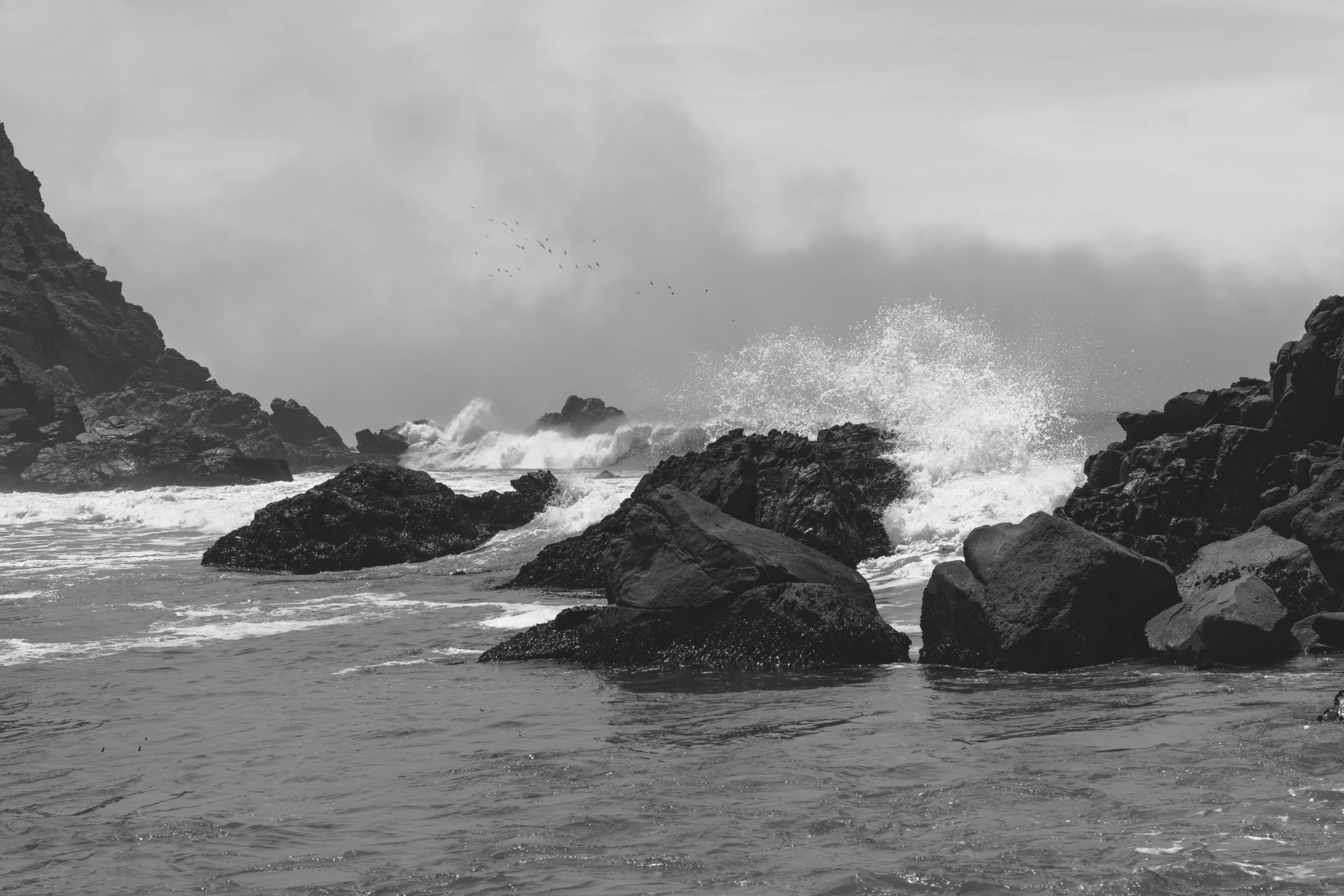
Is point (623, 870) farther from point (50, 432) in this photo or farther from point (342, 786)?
point (50, 432)

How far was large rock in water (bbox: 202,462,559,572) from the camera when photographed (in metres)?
25.1

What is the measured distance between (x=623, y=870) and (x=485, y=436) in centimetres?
9036

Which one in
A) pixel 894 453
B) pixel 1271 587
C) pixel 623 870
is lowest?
pixel 623 870

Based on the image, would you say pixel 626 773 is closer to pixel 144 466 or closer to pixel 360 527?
pixel 360 527

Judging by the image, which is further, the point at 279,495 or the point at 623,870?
the point at 279,495

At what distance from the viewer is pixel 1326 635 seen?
10.8m

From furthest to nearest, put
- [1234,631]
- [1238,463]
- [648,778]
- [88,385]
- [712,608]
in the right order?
[88,385], [1238,463], [712,608], [1234,631], [648,778]

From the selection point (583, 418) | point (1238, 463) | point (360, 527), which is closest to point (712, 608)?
point (1238, 463)

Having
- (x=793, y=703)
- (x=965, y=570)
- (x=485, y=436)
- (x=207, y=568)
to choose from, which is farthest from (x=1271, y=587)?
(x=485, y=436)

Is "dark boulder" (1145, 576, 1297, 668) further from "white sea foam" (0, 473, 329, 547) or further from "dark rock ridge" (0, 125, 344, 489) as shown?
"dark rock ridge" (0, 125, 344, 489)

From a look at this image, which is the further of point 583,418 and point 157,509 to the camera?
point 583,418

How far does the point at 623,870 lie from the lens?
6.04 meters

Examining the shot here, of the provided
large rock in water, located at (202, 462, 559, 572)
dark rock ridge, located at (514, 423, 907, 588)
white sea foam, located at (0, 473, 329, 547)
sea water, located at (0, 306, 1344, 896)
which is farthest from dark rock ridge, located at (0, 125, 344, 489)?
sea water, located at (0, 306, 1344, 896)

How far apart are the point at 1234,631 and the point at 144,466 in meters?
60.1
